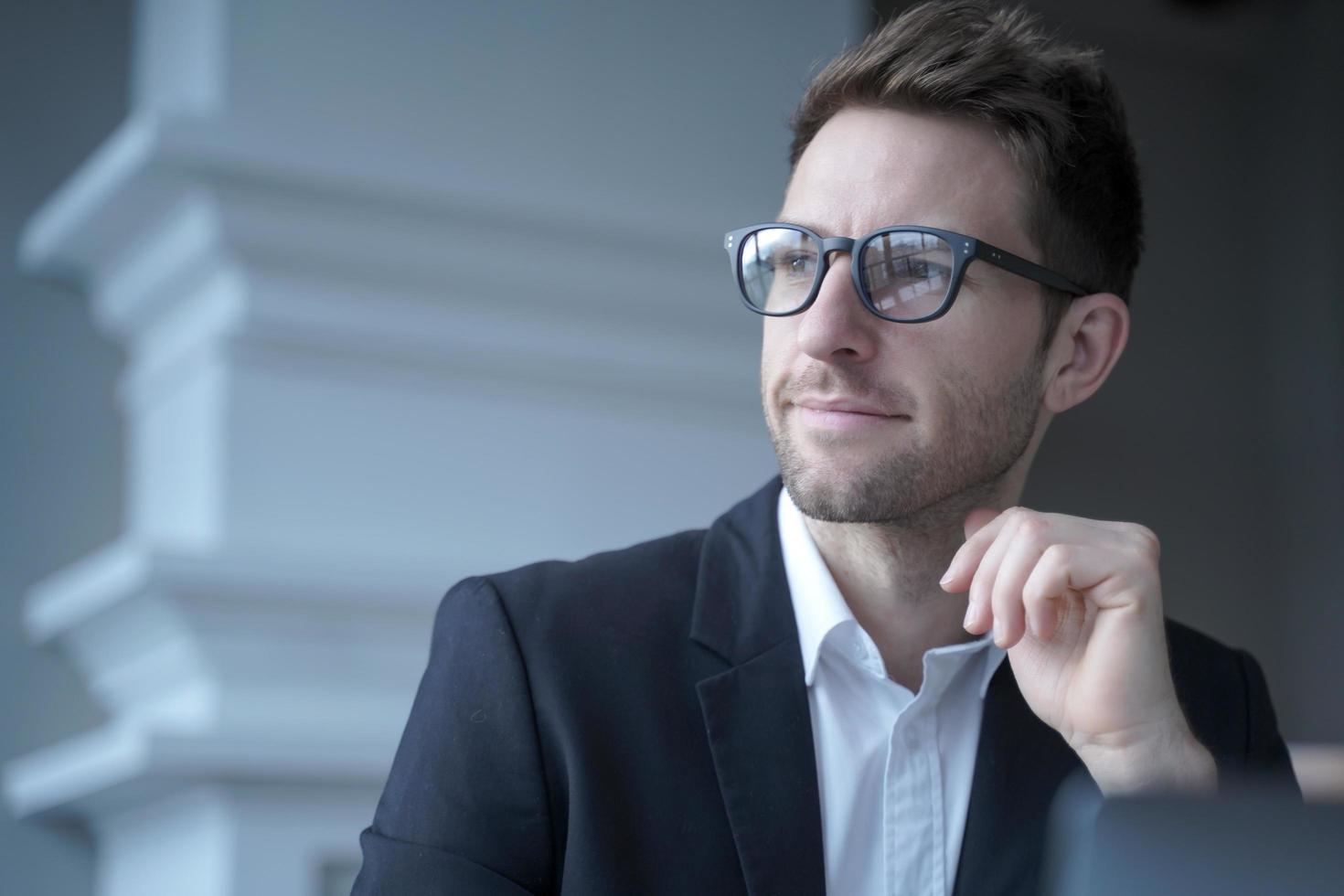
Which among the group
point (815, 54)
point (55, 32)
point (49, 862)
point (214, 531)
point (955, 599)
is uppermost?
point (55, 32)

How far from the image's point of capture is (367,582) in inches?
86.4

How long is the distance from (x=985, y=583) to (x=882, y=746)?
246 mm

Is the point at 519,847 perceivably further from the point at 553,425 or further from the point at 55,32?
the point at 55,32

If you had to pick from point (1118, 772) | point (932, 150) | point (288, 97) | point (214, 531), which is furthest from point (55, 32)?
point (1118, 772)

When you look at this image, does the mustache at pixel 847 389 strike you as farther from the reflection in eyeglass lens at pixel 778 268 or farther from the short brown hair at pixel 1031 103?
the short brown hair at pixel 1031 103

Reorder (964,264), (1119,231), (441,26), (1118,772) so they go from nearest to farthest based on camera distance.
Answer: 1. (1118,772)
2. (964,264)
3. (1119,231)
4. (441,26)

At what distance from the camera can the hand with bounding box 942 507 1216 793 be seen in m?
1.24

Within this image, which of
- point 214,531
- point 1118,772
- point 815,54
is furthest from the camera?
point 815,54

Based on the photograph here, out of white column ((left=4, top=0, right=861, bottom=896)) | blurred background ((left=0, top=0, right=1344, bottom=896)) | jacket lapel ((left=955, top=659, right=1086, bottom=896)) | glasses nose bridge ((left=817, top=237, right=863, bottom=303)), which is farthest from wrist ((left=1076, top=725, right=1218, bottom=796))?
white column ((left=4, top=0, right=861, bottom=896))

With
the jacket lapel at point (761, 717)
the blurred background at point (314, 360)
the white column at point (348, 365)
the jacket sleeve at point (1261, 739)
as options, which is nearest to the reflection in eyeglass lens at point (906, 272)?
the jacket lapel at point (761, 717)

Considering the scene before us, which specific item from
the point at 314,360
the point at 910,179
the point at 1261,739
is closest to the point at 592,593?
the point at 910,179

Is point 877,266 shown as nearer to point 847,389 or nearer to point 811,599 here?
point 847,389

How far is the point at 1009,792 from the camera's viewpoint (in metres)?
1.41

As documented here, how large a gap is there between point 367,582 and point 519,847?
3.11 ft
